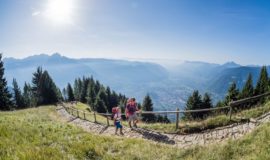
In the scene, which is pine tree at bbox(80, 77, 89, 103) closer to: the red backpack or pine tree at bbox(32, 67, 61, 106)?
pine tree at bbox(32, 67, 61, 106)

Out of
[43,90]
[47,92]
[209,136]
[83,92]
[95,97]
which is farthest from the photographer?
[83,92]

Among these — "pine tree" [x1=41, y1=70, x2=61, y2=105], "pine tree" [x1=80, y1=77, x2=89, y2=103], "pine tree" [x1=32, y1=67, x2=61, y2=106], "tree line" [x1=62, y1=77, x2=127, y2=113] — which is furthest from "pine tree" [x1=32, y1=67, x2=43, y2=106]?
"pine tree" [x1=80, y1=77, x2=89, y2=103]

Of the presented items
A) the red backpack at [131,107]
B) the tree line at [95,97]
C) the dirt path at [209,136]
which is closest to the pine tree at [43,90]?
the tree line at [95,97]

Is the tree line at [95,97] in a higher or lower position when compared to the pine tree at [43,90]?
lower

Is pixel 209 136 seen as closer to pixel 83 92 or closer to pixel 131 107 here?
pixel 131 107

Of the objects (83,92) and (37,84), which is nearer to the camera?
(37,84)

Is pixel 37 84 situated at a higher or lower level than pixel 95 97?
higher

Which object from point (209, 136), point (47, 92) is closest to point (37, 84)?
point (47, 92)

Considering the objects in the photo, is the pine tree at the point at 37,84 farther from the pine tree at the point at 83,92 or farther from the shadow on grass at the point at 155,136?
the shadow on grass at the point at 155,136

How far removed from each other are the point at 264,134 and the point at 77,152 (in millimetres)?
6781

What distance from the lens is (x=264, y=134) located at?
6.71 m

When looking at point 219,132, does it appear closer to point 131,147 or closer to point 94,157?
point 131,147

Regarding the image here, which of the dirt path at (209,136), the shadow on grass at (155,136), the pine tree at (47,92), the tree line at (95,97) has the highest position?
the dirt path at (209,136)

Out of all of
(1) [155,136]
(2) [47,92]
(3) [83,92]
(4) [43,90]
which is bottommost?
(3) [83,92]
